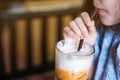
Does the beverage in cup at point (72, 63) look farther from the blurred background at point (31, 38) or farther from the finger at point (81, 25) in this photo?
the blurred background at point (31, 38)

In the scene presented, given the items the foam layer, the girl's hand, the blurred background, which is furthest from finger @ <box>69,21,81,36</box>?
the blurred background

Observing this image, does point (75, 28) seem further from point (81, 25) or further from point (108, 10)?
point (108, 10)

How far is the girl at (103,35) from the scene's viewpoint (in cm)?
100

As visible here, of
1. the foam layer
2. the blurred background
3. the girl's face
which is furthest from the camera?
the blurred background

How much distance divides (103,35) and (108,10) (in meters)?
0.18

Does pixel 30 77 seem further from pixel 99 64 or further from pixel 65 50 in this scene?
pixel 65 50

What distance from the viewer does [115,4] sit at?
3.22 ft

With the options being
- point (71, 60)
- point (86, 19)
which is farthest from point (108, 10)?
point (71, 60)

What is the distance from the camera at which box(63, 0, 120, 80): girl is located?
997mm

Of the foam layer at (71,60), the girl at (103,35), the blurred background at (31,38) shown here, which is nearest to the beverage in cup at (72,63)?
the foam layer at (71,60)

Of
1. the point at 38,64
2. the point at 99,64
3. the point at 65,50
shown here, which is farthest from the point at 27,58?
the point at 65,50

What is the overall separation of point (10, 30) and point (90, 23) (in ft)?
5.33

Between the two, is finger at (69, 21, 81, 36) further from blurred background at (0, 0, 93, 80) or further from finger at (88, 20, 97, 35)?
blurred background at (0, 0, 93, 80)

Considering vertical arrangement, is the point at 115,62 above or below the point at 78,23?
below
